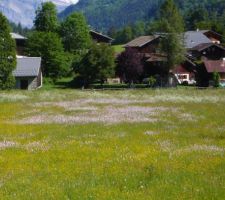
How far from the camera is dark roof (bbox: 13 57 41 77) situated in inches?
3312

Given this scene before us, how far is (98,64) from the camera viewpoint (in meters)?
83.7

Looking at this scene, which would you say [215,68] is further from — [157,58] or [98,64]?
[98,64]

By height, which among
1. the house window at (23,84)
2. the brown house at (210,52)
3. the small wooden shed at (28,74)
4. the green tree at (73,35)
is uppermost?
the green tree at (73,35)

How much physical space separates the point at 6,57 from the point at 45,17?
4795 cm

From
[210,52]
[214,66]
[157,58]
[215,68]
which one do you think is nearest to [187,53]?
[210,52]

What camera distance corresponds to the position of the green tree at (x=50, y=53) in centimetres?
9812

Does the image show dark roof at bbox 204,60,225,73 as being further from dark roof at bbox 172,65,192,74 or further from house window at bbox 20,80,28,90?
house window at bbox 20,80,28,90

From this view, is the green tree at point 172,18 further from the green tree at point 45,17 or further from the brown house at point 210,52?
the green tree at point 45,17

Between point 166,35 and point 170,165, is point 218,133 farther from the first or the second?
point 166,35

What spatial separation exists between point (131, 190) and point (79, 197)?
1525mm

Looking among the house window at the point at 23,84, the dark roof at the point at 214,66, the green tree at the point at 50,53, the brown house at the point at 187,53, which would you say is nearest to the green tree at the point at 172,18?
the brown house at the point at 187,53

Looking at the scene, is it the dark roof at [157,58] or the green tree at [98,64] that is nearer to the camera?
the green tree at [98,64]

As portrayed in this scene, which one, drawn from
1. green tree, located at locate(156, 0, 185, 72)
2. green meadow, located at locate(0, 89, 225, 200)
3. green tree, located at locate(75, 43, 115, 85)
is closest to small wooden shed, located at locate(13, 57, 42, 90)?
green tree, located at locate(75, 43, 115, 85)

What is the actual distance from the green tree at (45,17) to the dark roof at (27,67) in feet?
110
